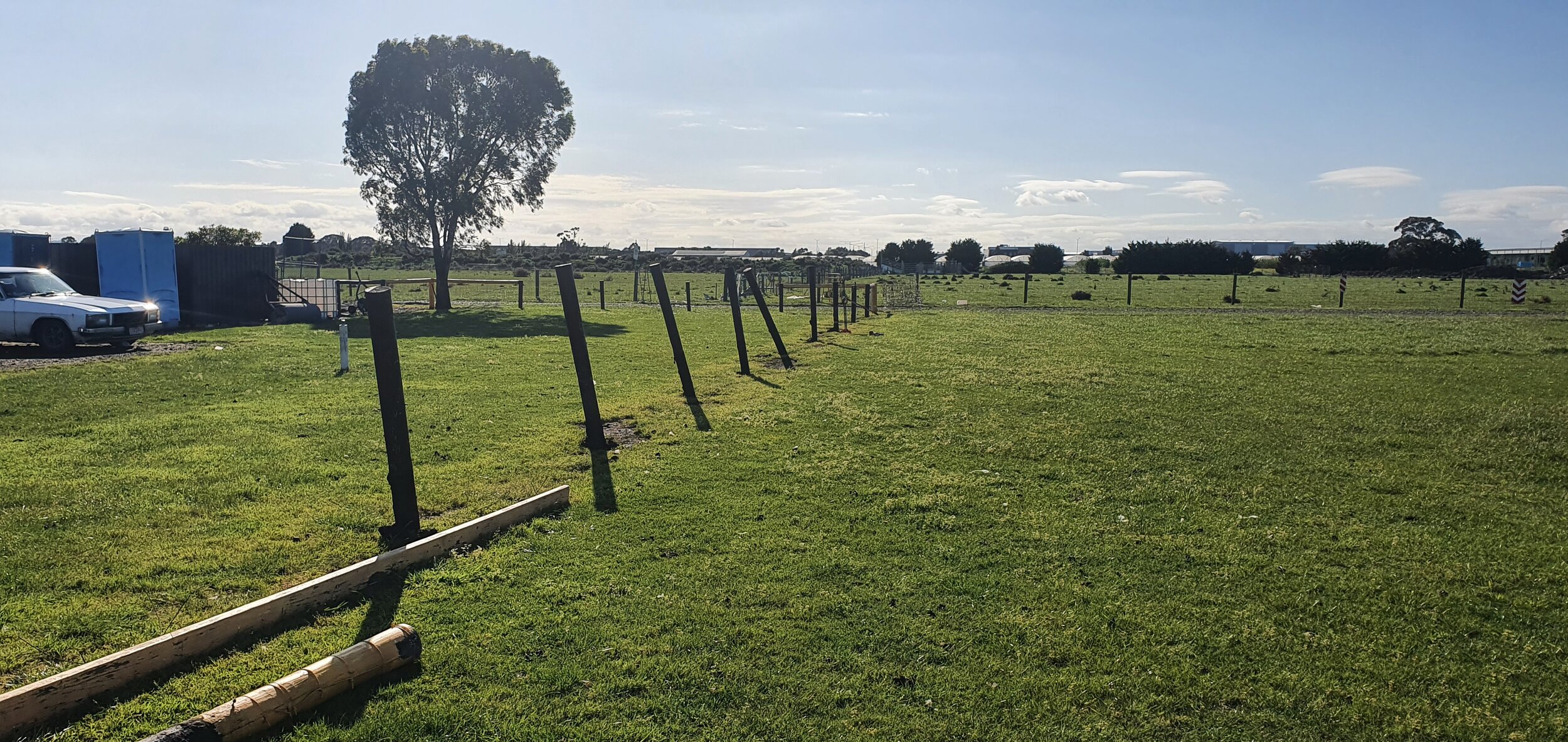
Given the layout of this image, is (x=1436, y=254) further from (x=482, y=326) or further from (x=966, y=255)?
(x=482, y=326)

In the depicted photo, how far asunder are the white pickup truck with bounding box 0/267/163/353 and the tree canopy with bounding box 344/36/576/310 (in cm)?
1486

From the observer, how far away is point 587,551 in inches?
242

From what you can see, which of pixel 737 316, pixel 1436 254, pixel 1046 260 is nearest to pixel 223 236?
pixel 737 316

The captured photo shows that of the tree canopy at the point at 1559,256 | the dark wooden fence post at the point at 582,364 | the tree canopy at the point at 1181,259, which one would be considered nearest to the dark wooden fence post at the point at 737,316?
the dark wooden fence post at the point at 582,364

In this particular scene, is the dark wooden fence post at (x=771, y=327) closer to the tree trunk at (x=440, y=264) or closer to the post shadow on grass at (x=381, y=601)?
the post shadow on grass at (x=381, y=601)

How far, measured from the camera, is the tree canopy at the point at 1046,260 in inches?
3827

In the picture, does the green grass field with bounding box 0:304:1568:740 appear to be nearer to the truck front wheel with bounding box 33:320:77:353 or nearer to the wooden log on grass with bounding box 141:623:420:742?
the wooden log on grass with bounding box 141:623:420:742

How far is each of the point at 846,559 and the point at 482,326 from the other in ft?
74.2

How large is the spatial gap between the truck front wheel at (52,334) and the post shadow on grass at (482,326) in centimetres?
584

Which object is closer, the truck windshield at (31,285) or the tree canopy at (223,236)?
the truck windshield at (31,285)

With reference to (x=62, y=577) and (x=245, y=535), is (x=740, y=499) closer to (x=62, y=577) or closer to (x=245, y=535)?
(x=245, y=535)

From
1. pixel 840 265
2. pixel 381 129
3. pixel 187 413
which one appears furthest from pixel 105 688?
pixel 840 265

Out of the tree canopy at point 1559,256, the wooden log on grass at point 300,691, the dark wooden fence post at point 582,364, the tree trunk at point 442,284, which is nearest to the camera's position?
the wooden log on grass at point 300,691

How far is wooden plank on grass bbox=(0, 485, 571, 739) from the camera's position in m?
3.75
